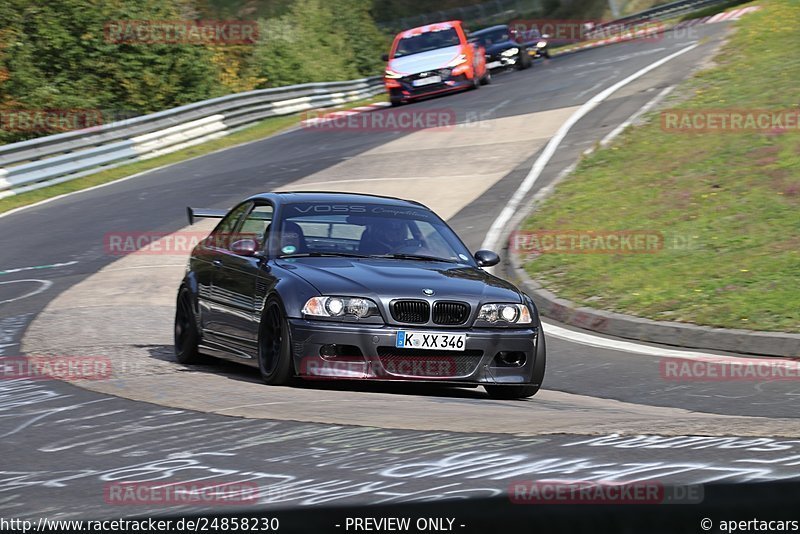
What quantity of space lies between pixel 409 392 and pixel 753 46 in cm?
2057

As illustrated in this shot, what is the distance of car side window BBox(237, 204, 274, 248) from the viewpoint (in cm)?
997

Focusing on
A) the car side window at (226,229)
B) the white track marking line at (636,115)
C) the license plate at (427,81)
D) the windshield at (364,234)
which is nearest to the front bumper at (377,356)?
the windshield at (364,234)

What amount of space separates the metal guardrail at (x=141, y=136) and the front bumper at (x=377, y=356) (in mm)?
16673

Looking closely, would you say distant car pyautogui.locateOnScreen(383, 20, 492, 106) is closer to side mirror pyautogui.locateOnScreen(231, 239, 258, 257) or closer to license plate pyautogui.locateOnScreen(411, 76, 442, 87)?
license plate pyautogui.locateOnScreen(411, 76, 442, 87)

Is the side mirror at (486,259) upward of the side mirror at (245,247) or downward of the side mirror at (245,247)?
downward

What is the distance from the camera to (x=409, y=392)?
9.01m

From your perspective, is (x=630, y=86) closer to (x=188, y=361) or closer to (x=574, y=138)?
(x=574, y=138)

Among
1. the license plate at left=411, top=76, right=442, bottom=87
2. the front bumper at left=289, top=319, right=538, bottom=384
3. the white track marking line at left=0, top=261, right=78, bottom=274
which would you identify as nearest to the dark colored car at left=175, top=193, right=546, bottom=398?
the front bumper at left=289, top=319, right=538, bottom=384

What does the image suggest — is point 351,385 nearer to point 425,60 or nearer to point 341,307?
point 341,307

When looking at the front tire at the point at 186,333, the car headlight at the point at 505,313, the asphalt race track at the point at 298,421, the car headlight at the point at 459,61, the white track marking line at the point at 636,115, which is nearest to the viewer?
the asphalt race track at the point at 298,421

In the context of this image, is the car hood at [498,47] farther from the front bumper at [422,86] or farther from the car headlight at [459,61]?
the front bumper at [422,86]

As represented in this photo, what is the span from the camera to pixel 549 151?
2306 centimetres

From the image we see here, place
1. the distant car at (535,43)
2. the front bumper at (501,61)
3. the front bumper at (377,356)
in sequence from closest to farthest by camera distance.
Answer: the front bumper at (377,356) < the front bumper at (501,61) < the distant car at (535,43)

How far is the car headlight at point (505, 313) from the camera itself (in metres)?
8.82
